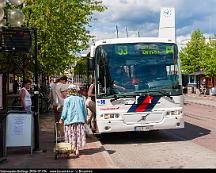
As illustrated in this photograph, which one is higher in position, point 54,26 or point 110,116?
point 54,26

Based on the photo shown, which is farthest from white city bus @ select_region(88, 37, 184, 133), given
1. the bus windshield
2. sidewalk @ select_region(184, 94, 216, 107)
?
sidewalk @ select_region(184, 94, 216, 107)

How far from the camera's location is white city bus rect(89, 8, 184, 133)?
13.2 meters

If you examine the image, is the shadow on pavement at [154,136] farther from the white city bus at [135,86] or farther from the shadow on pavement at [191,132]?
the white city bus at [135,86]

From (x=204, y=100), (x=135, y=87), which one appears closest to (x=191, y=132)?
(x=135, y=87)

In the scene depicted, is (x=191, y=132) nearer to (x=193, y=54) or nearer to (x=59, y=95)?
(x=59, y=95)

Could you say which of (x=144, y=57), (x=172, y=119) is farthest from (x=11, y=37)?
(x=172, y=119)

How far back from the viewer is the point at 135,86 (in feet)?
43.6

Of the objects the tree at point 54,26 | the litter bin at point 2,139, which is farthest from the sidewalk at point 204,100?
the litter bin at point 2,139

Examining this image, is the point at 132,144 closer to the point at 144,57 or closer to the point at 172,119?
the point at 172,119

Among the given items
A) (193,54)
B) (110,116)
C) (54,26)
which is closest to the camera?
(110,116)

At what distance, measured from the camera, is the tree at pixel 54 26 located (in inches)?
912

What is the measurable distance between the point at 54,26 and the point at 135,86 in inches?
449

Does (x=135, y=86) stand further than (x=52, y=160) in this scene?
Yes

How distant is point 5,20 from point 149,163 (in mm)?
4834
